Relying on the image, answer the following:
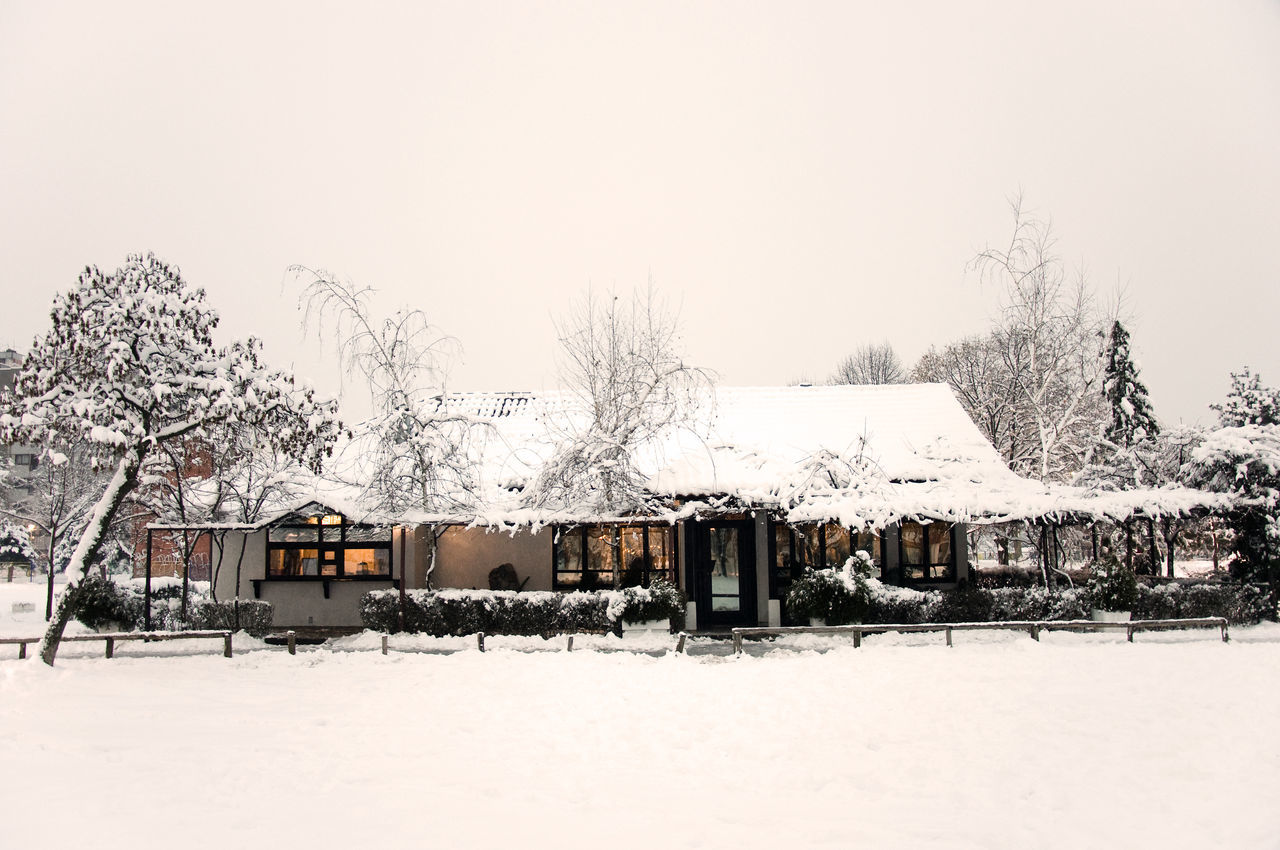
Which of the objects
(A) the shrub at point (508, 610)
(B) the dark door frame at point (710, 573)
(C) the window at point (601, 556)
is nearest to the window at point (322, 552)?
(A) the shrub at point (508, 610)

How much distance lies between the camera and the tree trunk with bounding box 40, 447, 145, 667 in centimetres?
1340

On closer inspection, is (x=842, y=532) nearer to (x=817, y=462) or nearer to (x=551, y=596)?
(x=817, y=462)

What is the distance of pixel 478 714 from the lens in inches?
420

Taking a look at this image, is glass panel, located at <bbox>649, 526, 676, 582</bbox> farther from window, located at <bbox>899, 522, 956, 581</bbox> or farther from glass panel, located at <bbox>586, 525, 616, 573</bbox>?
window, located at <bbox>899, 522, 956, 581</bbox>

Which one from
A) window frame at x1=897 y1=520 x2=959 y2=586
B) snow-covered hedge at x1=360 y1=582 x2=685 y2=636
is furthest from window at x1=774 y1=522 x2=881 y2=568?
snow-covered hedge at x1=360 y1=582 x2=685 y2=636

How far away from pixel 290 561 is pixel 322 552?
2.68ft

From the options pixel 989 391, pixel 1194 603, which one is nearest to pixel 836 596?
pixel 1194 603

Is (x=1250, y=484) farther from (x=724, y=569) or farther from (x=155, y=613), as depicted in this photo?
(x=155, y=613)

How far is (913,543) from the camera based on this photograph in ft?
67.3

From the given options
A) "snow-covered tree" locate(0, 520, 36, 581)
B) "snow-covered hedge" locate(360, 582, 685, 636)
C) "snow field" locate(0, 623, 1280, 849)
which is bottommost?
"snow field" locate(0, 623, 1280, 849)

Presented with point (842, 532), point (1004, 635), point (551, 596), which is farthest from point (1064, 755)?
point (842, 532)

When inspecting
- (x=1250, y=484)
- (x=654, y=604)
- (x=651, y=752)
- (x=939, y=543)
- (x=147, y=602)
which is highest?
(x=1250, y=484)

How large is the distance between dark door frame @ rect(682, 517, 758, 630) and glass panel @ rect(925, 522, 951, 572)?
4487mm

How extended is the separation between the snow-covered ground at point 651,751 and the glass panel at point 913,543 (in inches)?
236
